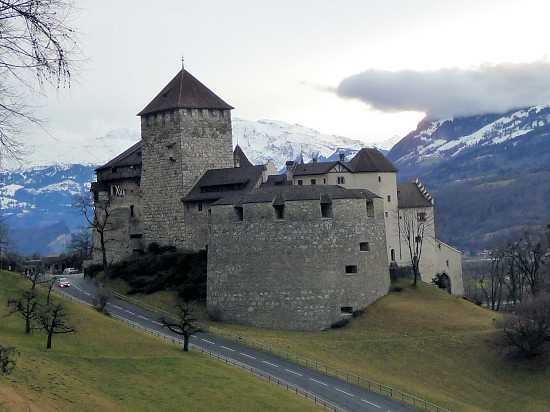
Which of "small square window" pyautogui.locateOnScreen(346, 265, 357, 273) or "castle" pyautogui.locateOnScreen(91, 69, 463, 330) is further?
"small square window" pyautogui.locateOnScreen(346, 265, 357, 273)

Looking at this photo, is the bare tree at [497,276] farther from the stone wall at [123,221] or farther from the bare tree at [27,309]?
the bare tree at [27,309]

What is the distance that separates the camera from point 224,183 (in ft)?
260

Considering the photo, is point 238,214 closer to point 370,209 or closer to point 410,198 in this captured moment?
point 370,209

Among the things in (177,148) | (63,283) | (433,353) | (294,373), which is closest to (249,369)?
(294,373)

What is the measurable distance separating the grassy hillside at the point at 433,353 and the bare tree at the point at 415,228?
11.1 metres

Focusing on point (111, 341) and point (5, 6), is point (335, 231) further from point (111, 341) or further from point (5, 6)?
point (5, 6)

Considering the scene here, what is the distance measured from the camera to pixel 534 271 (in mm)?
78562

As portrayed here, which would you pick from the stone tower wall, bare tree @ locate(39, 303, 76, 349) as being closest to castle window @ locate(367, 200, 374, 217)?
the stone tower wall

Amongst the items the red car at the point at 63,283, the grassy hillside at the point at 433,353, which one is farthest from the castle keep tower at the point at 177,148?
the grassy hillside at the point at 433,353

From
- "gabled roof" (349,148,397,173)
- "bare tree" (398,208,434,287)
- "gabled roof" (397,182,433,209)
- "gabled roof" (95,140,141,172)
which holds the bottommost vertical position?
"bare tree" (398,208,434,287)

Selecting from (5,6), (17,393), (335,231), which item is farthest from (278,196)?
(5,6)

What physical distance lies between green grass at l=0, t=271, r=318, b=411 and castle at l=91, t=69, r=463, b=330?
44.7ft

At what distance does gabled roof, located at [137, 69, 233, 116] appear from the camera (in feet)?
271

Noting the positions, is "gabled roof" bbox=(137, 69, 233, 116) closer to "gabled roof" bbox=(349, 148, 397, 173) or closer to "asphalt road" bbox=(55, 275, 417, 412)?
"gabled roof" bbox=(349, 148, 397, 173)
